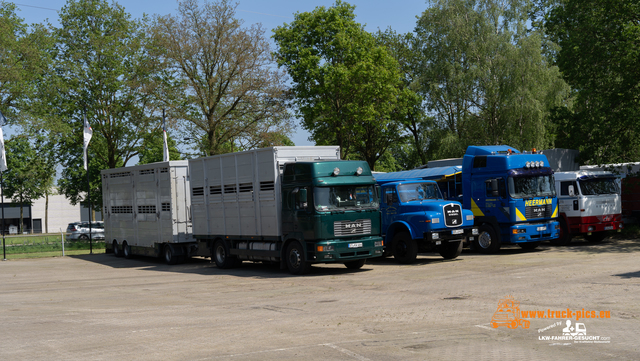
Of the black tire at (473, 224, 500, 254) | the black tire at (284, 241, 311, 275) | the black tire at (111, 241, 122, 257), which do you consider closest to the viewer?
the black tire at (284, 241, 311, 275)

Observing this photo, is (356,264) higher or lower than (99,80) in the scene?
lower

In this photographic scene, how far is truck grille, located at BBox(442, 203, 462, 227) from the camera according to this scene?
19062 mm

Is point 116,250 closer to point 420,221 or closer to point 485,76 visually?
point 420,221

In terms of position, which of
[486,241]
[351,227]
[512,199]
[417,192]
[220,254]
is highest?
[417,192]

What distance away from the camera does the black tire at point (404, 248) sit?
63.5 ft

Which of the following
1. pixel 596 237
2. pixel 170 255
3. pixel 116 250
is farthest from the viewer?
pixel 116 250

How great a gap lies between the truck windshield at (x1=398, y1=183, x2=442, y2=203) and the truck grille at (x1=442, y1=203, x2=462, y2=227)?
104 cm

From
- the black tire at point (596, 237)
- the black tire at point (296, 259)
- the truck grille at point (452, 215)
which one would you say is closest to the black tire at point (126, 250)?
the black tire at point (296, 259)

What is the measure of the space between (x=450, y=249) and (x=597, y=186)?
7.59 meters

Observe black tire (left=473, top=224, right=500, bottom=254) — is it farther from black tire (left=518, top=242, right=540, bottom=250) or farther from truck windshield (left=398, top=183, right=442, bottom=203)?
truck windshield (left=398, top=183, right=442, bottom=203)

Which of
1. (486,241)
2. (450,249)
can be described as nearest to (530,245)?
(486,241)

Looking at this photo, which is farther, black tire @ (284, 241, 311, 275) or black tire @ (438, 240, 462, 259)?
black tire @ (438, 240, 462, 259)

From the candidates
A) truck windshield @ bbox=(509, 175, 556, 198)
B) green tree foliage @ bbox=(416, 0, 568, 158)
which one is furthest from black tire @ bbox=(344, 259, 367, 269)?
green tree foliage @ bbox=(416, 0, 568, 158)

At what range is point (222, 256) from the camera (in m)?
20.6
